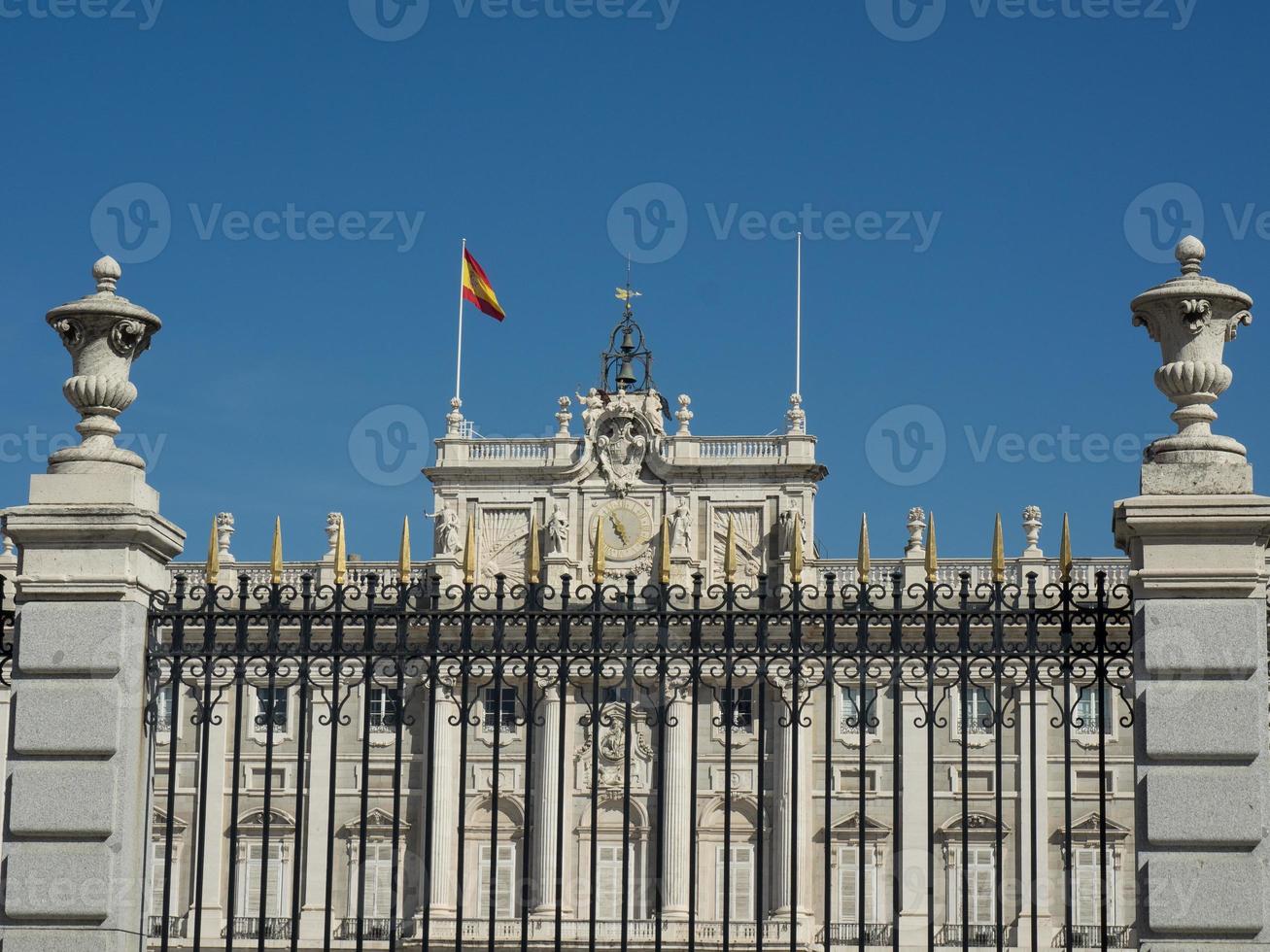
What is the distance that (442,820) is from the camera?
153 ft

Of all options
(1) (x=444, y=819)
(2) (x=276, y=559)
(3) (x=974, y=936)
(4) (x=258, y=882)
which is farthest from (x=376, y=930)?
(2) (x=276, y=559)

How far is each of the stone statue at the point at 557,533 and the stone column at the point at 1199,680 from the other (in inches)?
1511

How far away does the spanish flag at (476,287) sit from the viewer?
4609 centimetres

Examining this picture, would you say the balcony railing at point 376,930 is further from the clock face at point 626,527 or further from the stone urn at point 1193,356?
the stone urn at point 1193,356

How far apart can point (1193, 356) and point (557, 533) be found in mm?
38443

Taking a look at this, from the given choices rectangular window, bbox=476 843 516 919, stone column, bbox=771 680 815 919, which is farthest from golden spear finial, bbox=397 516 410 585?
rectangular window, bbox=476 843 516 919

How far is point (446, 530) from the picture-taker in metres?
50.8

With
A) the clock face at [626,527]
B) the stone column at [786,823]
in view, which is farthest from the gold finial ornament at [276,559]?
the clock face at [626,527]

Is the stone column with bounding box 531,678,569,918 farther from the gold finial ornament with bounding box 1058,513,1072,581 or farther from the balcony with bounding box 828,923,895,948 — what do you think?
the gold finial ornament with bounding box 1058,513,1072,581

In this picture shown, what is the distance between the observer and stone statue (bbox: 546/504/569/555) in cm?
5050

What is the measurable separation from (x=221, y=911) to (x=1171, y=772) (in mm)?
35463

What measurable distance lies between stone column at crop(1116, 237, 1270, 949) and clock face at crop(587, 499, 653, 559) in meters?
38.6

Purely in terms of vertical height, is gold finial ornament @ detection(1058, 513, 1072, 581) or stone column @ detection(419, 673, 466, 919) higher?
gold finial ornament @ detection(1058, 513, 1072, 581)

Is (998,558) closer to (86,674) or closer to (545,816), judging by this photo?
(86,674)
